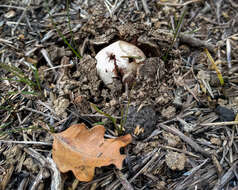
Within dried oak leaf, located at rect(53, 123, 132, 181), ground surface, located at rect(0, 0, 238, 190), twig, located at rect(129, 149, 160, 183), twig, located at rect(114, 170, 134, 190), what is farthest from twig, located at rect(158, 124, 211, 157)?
twig, located at rect(114, 170, 134, 190)

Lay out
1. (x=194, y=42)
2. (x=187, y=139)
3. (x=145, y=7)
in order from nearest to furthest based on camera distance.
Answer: (x=187, y=139), (x=194, y=42), (x=145, y=7)

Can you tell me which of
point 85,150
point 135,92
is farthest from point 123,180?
point 135,92

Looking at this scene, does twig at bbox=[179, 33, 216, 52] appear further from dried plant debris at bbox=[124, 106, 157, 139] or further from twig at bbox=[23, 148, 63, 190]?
twig at bbox=[23, 148, 63, 190]

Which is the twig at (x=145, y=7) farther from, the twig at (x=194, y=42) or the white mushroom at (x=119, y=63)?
the white mushroom at (x=119, y=63)

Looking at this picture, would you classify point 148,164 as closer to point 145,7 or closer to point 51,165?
point 51,165

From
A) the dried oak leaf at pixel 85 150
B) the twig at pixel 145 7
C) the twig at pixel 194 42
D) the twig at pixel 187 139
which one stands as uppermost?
the twig at pixel 145 7

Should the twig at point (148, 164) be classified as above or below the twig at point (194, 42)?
below

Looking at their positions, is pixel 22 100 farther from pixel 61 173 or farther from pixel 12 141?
pixel 61 173

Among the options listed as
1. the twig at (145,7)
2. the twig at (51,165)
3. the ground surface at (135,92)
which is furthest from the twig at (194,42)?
the twig at (51,165)
